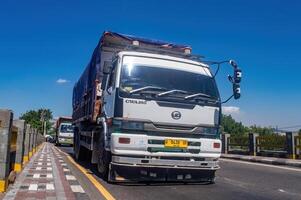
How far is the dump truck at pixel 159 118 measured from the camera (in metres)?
8.35

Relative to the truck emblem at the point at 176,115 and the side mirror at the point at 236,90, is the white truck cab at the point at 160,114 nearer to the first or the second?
the truck emblem at the point at 176,115

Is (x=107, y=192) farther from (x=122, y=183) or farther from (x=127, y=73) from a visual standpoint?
(x=127, y=73)

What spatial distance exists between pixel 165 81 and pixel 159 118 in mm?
879

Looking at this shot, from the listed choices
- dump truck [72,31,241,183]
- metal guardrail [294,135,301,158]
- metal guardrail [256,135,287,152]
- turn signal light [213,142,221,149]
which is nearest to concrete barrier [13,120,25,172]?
dump truck [72,31,241,183]

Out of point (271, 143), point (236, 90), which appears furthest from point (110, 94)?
point (271, 143)

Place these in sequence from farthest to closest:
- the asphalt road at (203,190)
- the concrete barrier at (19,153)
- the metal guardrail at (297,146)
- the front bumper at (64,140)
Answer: the front bumper at (64,140) < the metal guardrail at (297,146) < the concrete barrier at (19,153) < the asphalt road at (203,190)

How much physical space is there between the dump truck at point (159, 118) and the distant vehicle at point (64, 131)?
94.5ft

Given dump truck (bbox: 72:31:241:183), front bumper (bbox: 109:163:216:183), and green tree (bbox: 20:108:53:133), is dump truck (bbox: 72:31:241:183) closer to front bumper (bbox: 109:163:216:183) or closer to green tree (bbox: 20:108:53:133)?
front bumper (bbox: 109:163:216:183)

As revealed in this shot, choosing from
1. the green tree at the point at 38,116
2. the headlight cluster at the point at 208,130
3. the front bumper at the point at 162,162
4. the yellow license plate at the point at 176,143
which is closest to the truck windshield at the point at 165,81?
the headlight cluster at the point at 208,130

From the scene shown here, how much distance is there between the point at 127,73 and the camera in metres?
8.79

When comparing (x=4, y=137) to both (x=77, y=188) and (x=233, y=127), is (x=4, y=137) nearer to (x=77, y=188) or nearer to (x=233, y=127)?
(x=77, y=188)

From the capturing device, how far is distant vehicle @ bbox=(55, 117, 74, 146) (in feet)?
124

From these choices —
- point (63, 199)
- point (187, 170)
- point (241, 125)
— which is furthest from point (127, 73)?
point (241, 125)

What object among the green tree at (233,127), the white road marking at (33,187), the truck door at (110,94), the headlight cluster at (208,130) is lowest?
the white road marking at (33,187)
